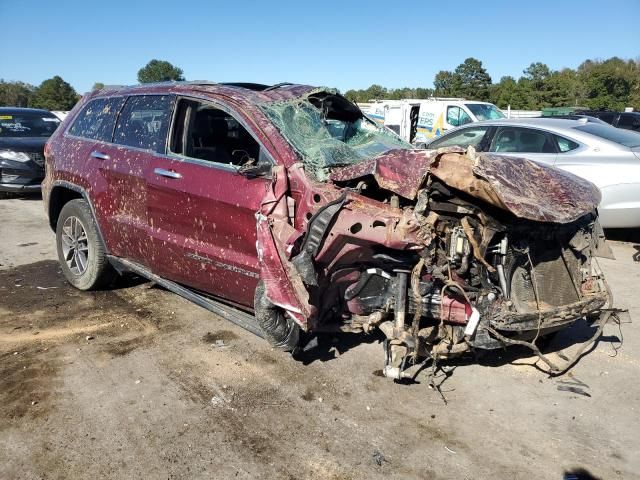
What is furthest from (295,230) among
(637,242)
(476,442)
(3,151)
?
(3,151)

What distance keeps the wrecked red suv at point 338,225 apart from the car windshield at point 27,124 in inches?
324

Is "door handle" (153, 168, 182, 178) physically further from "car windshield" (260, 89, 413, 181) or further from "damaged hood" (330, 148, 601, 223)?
"damaged hood" (330, 148, 601, 223)

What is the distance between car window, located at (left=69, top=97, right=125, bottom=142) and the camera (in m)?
4.78

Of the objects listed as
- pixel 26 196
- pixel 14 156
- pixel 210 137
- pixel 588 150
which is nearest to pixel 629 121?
pixel 588 150

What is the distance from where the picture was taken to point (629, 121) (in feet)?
48.2

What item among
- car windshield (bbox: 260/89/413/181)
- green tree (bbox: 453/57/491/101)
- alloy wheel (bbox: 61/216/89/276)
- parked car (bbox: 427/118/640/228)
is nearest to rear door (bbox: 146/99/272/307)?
car windshield (bbox: 260/89/413/181)

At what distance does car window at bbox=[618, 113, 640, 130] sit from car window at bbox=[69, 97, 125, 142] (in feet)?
46.7

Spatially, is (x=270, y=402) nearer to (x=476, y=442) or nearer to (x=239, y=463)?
(x=239, y=463)

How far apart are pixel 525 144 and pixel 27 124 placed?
1018 centimetres

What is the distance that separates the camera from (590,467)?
2727mm

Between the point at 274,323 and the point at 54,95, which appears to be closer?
the point at 274,323

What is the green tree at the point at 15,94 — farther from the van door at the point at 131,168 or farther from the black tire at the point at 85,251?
the van door at the point at 131,168

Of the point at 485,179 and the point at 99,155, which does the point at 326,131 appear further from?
the point at 99,155

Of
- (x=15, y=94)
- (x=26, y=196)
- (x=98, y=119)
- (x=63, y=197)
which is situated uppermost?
(x=15, y=94)
